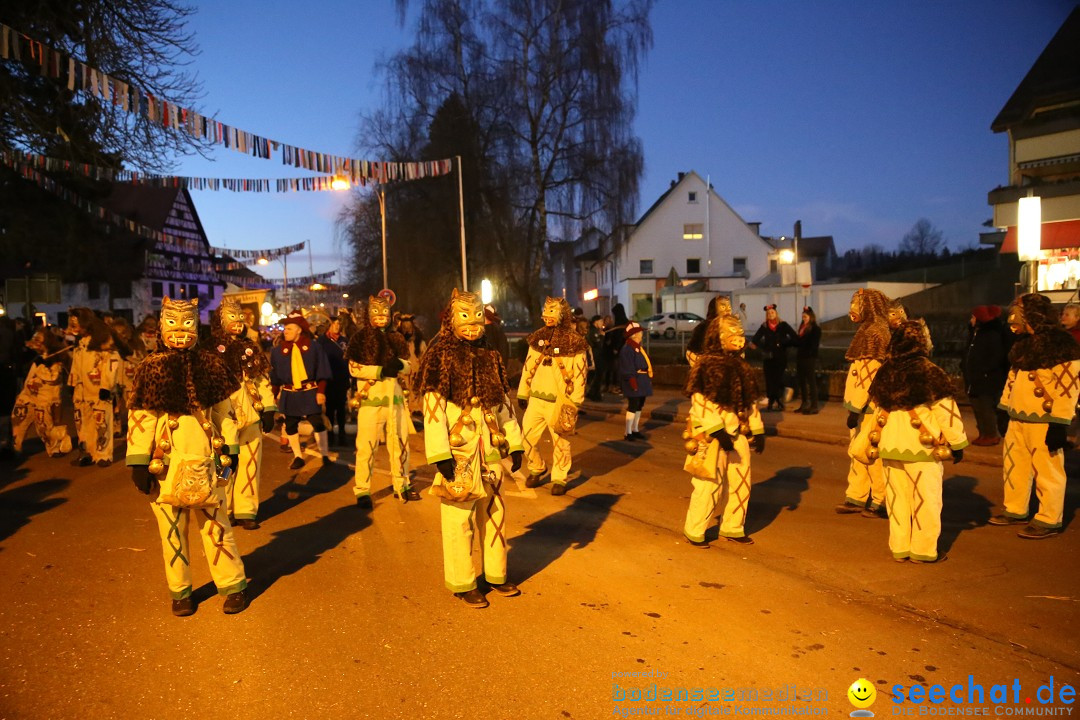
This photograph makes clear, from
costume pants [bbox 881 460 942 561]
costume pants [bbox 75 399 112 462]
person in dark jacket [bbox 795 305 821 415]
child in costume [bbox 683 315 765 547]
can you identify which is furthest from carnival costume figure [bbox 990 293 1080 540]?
costume pants [bbox 75 399 112 462]

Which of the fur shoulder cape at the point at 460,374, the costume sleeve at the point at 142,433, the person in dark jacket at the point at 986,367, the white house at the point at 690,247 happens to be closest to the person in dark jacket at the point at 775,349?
the person in dark jacket at the point at 986,367

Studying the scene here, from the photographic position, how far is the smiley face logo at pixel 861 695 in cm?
419

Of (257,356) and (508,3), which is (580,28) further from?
(257,356)

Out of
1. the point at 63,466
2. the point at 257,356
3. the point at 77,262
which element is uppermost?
the point at 77,262

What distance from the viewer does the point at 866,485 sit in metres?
8.02

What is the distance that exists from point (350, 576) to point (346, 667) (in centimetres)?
167

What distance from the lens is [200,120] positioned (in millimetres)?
15047

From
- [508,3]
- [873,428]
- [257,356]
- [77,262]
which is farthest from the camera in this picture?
[508,3]

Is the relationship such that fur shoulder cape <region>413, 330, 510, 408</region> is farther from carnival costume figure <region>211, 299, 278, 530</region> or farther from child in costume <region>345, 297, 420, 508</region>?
child in costume <region>345, 297, 420, 508</region>

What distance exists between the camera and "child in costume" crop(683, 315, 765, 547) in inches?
267

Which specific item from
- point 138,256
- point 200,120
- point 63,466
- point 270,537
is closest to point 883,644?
point 270,537

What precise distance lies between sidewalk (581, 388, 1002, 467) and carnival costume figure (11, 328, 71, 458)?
9062 mm

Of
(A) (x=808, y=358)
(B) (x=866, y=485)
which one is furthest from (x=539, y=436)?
(A) (x=808, y=358)

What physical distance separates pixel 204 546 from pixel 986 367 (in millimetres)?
9833
